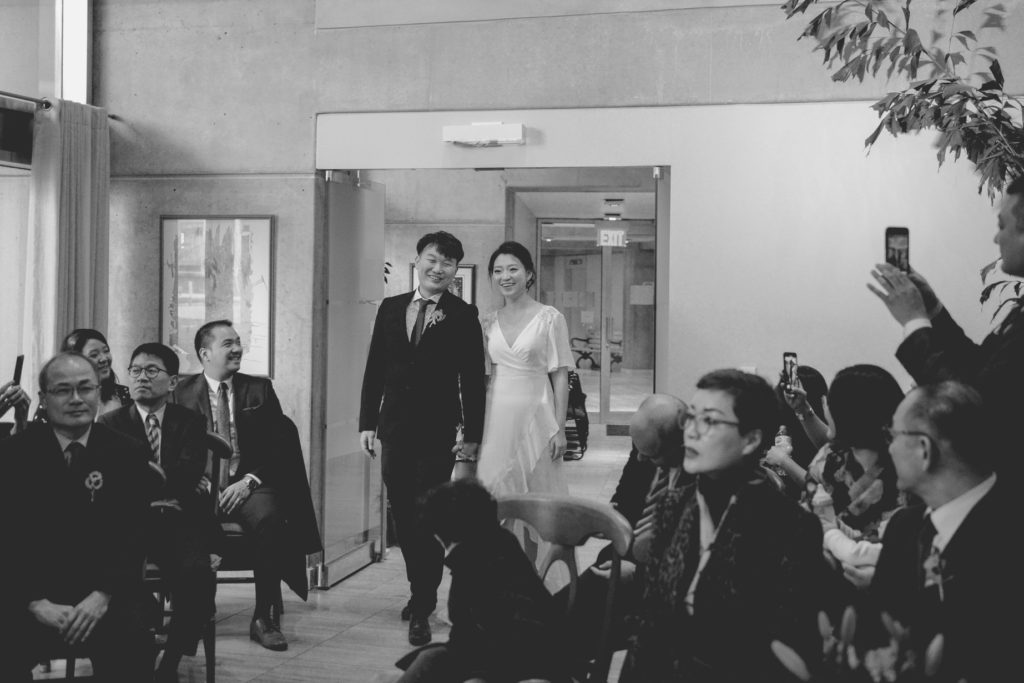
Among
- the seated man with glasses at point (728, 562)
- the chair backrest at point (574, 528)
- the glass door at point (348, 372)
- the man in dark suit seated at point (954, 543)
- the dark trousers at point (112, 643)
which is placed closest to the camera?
the man in dark suit seated at point (954, 543)

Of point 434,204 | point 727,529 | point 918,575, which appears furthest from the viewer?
point 434,204

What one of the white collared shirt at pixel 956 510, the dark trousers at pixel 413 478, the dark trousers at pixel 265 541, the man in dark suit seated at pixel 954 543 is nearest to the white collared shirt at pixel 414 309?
the dark trousers at pixel 413 478

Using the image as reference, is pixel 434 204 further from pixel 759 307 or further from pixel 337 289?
pixel 759 307

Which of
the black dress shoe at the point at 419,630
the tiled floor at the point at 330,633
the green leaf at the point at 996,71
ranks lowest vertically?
the tiled floor at the point at 330,633

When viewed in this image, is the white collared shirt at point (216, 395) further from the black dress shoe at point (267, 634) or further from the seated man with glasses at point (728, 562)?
the seated man with glasses at point (728, 562)

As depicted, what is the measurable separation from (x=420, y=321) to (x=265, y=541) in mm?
1191

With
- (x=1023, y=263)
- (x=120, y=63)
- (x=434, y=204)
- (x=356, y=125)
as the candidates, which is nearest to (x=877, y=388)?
(x=1023, y=263)

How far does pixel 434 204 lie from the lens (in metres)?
9.49

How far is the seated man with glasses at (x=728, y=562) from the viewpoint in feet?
6.70

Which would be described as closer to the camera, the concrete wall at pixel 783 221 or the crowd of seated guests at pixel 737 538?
the crowd of seated guests at pixel 737 538

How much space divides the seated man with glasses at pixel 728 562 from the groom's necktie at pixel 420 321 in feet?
8.78

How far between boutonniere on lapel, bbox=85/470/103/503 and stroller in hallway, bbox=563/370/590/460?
655 centimetres

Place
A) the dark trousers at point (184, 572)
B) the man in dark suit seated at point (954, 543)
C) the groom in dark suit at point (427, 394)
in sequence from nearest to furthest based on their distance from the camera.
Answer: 1. the man in dark suit seated at point (954, 543)
2. the dark trousers at point (184, 572)
3. the groom in dark suit at point (427, 394)

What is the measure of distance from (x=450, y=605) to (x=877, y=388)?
51.9 inches
